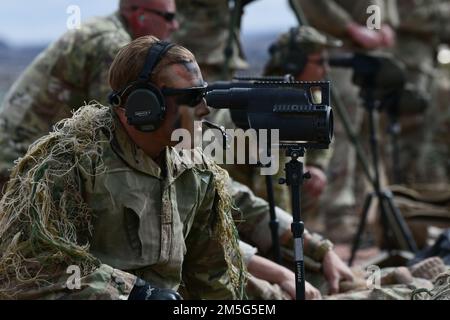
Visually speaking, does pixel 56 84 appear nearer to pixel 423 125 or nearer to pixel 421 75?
pixel 421 75

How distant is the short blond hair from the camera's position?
359cm

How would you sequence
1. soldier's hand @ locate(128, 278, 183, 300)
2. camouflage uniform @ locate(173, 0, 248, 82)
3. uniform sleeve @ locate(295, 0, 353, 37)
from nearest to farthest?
soldier's hand @ locate(128, 278, 183, 300) < camouflage uniform @ locate(173, 0, 248, 82) < uniform sleeve @ locate(295, 0, 353, 37)

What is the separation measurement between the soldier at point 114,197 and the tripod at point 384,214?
10.6 ft

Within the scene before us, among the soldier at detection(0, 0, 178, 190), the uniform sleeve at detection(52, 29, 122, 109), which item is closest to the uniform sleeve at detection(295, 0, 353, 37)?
the soldier at detection(0, 0, 178, 190)

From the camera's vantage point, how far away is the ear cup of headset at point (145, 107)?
3516mm

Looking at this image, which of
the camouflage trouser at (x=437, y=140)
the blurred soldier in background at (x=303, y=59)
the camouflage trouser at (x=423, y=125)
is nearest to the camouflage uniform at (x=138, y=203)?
the blurred soldier in background at (x=303, y=59)

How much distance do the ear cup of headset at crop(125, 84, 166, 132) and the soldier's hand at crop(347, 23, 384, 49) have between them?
17.6 ft

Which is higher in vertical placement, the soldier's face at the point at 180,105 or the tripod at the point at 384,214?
the soldier's face at the point at 180,105

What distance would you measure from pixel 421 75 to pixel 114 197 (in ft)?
22.9

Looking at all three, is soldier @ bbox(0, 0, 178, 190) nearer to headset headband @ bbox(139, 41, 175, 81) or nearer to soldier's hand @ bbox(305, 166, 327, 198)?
soldier's hand @ bbox(305, 166, 327, 198)

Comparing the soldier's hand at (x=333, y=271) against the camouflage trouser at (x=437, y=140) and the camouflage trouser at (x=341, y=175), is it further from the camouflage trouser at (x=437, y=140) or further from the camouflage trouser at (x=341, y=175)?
the camouflage trouser at (x=437, y=140)

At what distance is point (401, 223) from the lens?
7.01m

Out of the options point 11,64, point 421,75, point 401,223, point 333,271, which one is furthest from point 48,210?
point 11,64

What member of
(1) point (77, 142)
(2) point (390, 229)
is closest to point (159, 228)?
(1) point (77, 142)
